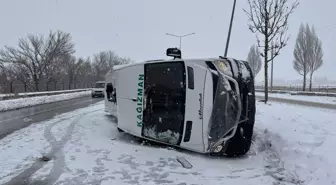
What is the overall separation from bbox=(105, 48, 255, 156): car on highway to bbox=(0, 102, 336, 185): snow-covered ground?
350 mm

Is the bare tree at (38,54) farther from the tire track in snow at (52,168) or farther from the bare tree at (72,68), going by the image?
the tire track in snow at (52,168)

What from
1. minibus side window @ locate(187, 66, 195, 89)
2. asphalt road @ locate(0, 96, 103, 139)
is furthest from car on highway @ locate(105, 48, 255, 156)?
asphalt road @ locate(0, 96, 103, 139)

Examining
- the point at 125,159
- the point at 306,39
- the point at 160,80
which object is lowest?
the point at 125,159

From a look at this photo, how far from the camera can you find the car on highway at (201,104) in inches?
238

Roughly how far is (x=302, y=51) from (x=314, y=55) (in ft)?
5.75

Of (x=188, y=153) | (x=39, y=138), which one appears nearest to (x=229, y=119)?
(x=188, y=153)

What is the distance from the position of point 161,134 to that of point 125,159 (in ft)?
3.23

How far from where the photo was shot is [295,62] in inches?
1817

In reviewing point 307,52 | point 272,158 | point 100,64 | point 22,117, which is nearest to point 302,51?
point 307,52

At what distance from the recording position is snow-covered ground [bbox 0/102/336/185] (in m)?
5.02

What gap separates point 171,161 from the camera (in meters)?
6.16

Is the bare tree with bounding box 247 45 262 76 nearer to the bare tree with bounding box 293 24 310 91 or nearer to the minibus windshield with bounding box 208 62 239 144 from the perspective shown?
the bare tree with bounding box 293 24 310 91

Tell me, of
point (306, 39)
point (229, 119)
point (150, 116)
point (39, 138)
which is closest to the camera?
point (229, 119)

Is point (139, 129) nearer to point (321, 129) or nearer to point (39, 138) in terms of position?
point (39, 138)
